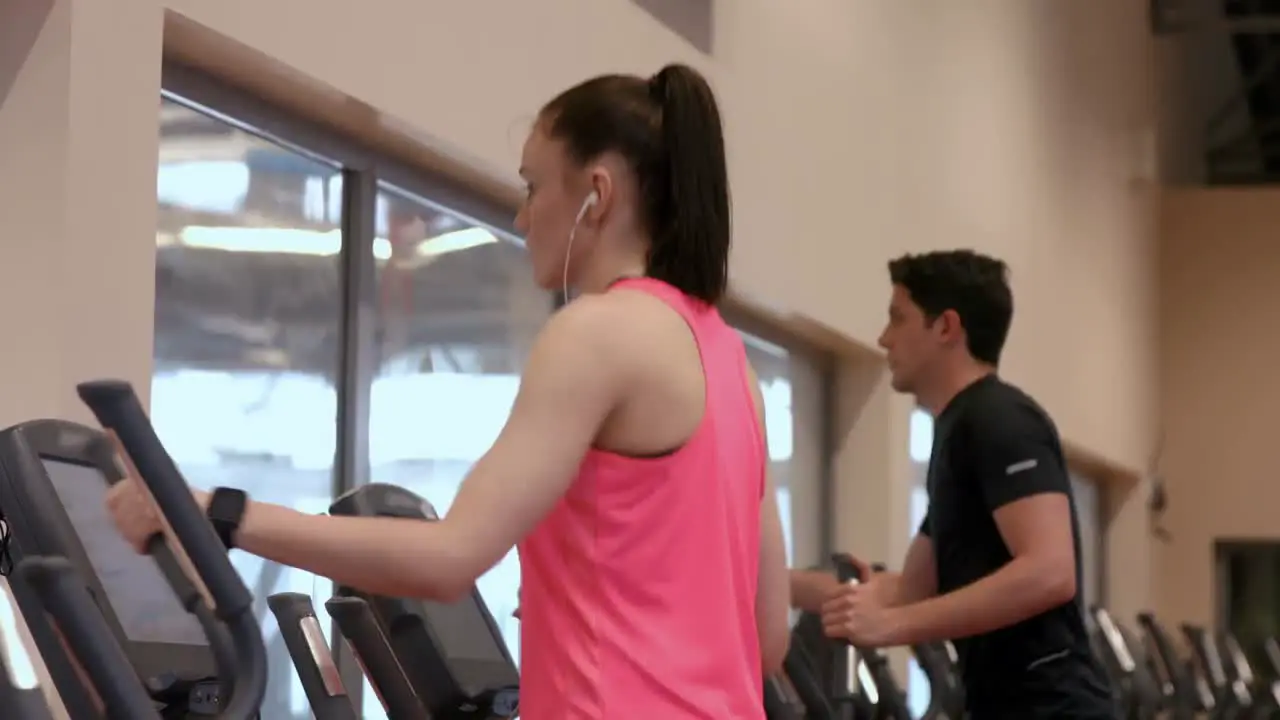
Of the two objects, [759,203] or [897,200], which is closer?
[759,203]

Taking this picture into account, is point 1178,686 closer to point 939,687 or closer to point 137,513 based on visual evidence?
point 939,687

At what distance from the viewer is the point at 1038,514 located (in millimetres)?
2844

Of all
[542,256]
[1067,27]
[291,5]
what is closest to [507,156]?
[291,5]

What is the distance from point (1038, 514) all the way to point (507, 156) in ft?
4.46

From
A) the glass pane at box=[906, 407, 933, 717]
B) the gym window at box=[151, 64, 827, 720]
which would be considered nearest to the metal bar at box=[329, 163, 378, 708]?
the gym window at box=[151, 64, 827, 720]

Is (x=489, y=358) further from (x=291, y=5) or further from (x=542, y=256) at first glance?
(x=542, y=256)

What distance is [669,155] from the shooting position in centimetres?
166

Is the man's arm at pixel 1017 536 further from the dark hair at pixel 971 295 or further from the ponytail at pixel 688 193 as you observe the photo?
the ponytail at pixel 688 193

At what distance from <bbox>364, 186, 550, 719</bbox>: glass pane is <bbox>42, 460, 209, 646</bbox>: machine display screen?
68.3 inches

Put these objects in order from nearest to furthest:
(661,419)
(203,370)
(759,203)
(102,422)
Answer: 1. (102,422)
2. (661,419)
3. (203,370)
4. (759,203)

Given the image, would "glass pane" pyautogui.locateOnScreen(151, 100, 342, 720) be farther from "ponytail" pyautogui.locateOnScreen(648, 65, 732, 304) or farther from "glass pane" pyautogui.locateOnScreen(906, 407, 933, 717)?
"glass pane" pyautogui.locateOnScreen(906, 407, 933, 717)

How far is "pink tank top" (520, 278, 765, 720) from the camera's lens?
1545mm

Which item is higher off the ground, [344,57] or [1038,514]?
[344,57]

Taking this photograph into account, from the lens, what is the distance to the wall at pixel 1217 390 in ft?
36.9
